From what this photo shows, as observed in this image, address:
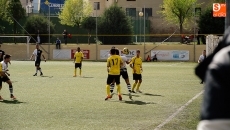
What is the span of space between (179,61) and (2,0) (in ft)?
74.0

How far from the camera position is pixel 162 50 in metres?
54.8

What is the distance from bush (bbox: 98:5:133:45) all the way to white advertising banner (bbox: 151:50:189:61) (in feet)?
14.0

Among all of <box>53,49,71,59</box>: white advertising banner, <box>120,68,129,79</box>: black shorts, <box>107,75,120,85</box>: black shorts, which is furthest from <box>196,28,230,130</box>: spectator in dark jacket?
<box>53,49,71,59</box>: white advertising banner

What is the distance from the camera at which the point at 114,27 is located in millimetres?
59062

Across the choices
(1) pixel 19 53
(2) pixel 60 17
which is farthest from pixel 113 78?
(2) pixel 60 17

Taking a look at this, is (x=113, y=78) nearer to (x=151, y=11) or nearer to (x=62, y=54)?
(x=62, y=54)

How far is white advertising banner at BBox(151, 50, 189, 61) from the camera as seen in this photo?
177 feet

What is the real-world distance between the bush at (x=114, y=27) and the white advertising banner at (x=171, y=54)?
14.0 ft

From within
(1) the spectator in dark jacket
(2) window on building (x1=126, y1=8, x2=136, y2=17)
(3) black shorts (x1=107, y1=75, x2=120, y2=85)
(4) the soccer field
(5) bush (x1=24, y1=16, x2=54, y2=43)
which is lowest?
(4) the soccer field

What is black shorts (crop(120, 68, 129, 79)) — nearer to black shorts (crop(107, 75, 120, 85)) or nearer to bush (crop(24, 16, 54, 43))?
black shorts (crop(107, 75, 120, 85))

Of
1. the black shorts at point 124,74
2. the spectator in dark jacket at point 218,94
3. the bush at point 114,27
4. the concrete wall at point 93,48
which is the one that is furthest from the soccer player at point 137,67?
the bush at point 114,27

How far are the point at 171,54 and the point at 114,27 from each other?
299 inches

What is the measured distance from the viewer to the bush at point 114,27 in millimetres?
57547

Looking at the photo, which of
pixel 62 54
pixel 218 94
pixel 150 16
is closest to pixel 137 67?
pixel 218 94
